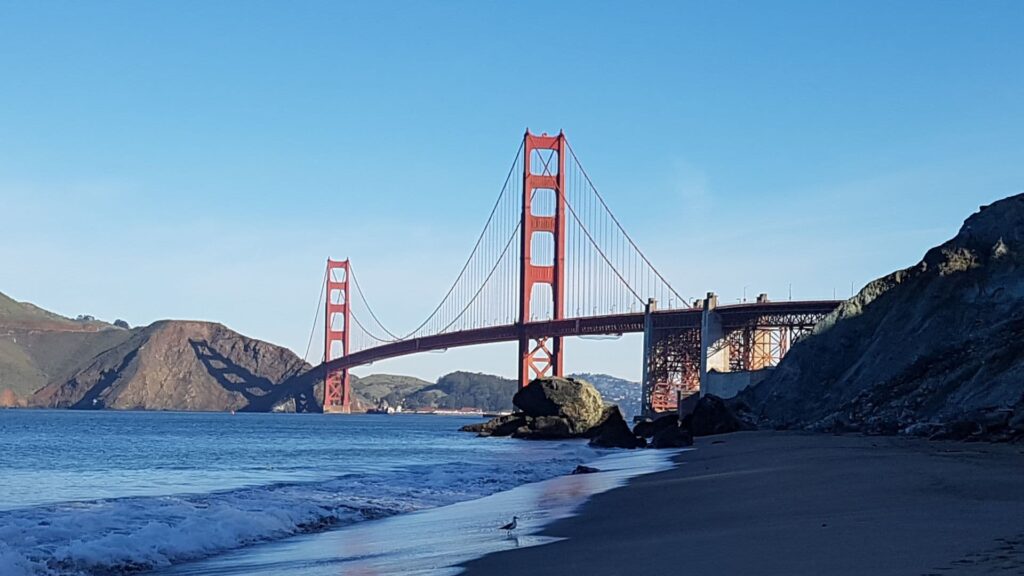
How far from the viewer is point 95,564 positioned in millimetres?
9633

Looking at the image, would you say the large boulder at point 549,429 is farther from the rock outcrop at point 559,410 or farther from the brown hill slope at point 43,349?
the brown hill slope at point 43,349

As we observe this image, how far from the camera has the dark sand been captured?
610 centimetres

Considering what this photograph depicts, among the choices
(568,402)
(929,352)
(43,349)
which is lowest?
(568,402)

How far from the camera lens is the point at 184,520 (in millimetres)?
12109

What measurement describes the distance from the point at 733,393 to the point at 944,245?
931 inches

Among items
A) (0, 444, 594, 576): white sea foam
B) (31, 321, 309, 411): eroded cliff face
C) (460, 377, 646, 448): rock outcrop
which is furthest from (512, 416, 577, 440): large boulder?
(31, 321, 309, 411): eroded cliff face

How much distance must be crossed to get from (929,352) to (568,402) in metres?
20.2

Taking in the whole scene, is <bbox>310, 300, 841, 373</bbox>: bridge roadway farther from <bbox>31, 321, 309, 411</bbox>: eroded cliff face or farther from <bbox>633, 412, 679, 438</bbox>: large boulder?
<bbox>31, 321, 309, 411</bbox>: eroded cliff face

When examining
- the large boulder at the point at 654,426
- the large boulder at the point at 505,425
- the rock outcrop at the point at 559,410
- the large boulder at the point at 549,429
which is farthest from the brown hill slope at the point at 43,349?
the large boulder at the point at 654,426

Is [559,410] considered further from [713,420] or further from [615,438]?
[615,438]

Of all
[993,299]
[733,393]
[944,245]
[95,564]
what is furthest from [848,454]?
[733,393]

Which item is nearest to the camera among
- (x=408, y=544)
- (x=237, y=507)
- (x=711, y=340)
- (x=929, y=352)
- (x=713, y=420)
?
(x=408, y=544)

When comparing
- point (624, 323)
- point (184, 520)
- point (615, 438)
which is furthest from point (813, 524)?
point (624, 323)

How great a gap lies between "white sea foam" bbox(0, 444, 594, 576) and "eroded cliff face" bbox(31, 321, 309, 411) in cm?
13397
